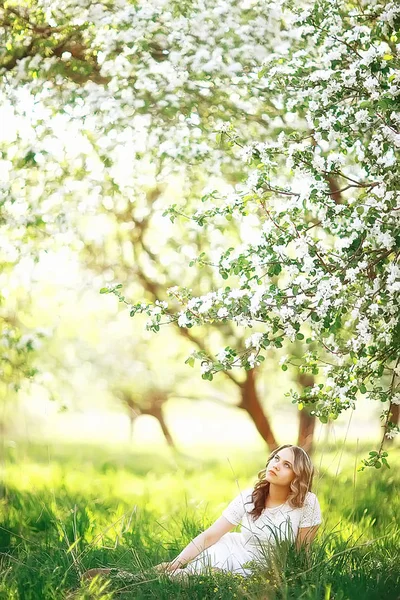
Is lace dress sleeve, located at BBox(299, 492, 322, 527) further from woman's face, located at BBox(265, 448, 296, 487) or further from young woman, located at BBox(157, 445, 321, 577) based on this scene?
woman's face, located at BBox(265, 448, 296, 487)

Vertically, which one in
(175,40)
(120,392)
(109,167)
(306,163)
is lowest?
(120,392)

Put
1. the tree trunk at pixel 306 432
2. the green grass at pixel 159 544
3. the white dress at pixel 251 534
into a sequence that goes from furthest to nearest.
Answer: the tree trunk at pixel 306 432
the white dress at pixel 251 534
the green grass at pixel 159 544

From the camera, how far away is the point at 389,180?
10.7 feet

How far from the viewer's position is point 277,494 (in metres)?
3.87

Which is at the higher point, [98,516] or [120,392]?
[120,392]

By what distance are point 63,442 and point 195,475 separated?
229 inches

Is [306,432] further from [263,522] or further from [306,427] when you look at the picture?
[263,522]

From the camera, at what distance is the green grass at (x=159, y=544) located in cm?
348

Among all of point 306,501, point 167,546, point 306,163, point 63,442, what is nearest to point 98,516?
point 167,546

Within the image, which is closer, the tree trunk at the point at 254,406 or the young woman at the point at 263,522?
the young woman at the point at 263,522

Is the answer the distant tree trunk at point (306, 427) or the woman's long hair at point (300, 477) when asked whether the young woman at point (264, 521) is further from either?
the distant tree trunk at point (306, 427)

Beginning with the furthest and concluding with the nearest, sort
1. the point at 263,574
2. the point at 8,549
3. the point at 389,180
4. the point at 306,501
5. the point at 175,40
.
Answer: the point at 175,40, the point at 8,549, the point at 306,501, the point at 263,574, the point at 389,180

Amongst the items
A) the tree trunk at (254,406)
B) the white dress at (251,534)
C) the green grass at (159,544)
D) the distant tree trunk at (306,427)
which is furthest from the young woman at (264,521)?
the tree trunk at (254,406)

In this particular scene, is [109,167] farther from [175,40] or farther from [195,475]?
[195,475]
